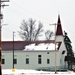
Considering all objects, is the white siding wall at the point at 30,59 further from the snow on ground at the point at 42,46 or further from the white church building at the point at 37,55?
the snow on ground at the point at 42,46

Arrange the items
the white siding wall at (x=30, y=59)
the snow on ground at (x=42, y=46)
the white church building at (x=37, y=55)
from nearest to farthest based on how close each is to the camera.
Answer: the white church building at (x=37, y=55) < the white siding wall at (x=30, y=59) < the snow on ground at (x=42, y=46)

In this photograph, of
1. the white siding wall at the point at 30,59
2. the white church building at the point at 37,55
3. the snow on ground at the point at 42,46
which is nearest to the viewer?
the white church building at the point at 37,55

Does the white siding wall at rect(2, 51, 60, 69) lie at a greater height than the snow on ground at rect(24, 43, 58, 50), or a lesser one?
lesser

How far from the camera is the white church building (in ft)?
285

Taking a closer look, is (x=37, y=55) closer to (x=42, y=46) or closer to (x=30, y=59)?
(x=30, y=59)

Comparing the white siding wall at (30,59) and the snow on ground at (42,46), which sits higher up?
the snow on ground at (42,46)

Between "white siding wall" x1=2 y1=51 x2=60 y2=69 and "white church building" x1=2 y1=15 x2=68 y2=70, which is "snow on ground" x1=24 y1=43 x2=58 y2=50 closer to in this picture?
"white church building" x1=2 y1=15 x2=68 y2=70

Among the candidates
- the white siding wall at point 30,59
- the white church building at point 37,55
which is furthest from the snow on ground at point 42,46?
the white siding wall at point 30,59

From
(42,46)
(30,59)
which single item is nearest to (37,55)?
(30,59)

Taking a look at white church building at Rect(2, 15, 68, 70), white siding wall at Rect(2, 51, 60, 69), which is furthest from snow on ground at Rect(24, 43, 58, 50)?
white siding wall at Rect(2, 51, 60, 69)

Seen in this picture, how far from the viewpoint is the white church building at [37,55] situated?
8688 centimetres

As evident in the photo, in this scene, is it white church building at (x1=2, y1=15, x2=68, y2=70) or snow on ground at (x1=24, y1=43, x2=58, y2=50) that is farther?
snow on ground at (x1=24, y1=43, x2=58, y2=50)

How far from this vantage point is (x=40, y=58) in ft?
288

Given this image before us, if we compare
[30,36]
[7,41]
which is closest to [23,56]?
[7,41]
